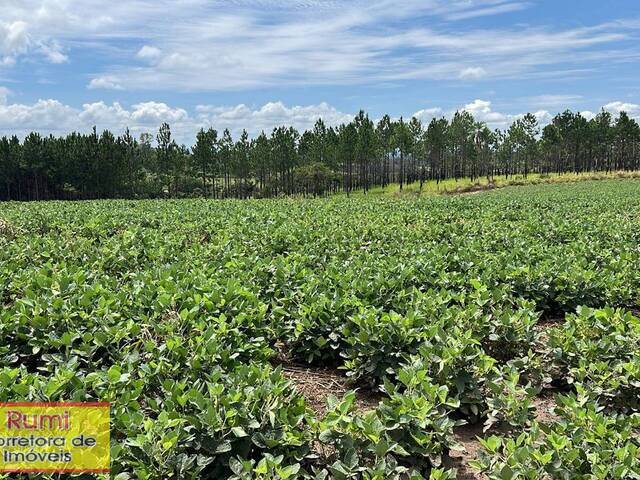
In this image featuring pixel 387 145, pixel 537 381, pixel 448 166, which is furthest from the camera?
pixel 448 166

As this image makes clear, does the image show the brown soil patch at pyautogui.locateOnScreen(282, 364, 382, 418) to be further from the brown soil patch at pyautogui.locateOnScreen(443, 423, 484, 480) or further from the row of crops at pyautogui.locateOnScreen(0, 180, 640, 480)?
the brown soil patch at pyautogui.locateOnScreen(443, 423, 484, 480)

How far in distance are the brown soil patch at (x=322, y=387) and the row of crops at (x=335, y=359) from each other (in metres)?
0.10

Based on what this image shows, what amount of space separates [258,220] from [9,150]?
2772 inches

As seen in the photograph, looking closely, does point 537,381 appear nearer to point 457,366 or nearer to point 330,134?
point 457,366

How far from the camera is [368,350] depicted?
4.00m

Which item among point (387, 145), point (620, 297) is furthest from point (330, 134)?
point (620, 297)

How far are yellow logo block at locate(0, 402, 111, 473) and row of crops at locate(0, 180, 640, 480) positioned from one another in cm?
9

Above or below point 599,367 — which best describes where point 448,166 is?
above

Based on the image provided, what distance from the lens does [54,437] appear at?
7.96ft

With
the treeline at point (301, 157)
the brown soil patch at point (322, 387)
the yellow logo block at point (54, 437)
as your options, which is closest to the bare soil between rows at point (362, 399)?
the brown soil patch at point (322, 387)

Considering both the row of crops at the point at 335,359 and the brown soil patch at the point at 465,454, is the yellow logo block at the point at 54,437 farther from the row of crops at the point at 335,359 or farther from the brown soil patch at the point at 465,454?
the brown soil patch at the point at 465,454

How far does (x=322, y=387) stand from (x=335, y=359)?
0.46m

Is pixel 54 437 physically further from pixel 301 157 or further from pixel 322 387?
pixel 301 157

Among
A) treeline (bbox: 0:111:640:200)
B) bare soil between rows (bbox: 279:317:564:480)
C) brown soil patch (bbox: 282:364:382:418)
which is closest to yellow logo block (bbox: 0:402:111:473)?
bare soil between rows (bbox: 279:317:564:480)
